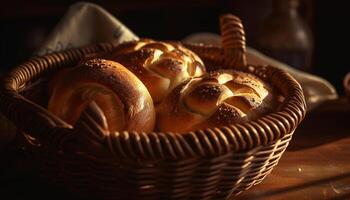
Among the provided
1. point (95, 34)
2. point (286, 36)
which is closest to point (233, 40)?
point (95, 34)

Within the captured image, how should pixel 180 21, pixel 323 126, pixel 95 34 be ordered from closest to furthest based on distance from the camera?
pixel 323 126 < pixel 95 34 < pixel 180 21

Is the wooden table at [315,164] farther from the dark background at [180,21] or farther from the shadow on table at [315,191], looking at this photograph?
the dark background at [180,21]

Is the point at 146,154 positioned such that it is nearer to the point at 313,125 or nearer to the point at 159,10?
the point at 313,125

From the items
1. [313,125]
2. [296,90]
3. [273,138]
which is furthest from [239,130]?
[313,125]

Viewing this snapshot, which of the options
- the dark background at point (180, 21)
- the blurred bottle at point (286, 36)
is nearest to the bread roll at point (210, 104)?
the blurred bottle at point (286, 36)

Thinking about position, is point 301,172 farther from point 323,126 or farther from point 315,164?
point 323,126

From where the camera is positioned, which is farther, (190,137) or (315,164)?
(315,164)

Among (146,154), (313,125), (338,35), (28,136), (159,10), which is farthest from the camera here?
(159,10)

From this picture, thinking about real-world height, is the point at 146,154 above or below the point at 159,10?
above
